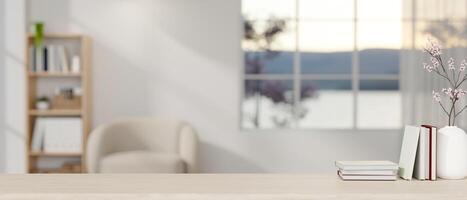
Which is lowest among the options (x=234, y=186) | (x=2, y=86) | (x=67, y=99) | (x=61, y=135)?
(x=61, y=135)

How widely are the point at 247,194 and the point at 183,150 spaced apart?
139 inches

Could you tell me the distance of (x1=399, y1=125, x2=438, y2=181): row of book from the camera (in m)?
2.88

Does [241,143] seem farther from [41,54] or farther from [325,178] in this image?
[325,178]

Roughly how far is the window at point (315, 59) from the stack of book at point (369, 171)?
3.88 meters

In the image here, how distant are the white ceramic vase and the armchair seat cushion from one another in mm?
3155

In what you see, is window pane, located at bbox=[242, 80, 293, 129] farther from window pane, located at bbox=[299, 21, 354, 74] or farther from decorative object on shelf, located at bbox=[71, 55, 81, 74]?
decorative object on shelf, located at bbox=[71, 55, 81, 74]

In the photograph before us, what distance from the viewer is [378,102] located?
1012 centimetres

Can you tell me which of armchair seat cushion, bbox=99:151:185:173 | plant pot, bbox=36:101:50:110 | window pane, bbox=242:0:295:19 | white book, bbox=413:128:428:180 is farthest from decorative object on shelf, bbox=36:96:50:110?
white book, bbox=413:128:428:180

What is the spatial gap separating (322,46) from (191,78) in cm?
298

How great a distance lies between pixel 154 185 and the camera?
9.16 ft

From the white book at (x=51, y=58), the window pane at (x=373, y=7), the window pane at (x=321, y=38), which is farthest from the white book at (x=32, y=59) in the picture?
the window pane at (x=373, y=7)

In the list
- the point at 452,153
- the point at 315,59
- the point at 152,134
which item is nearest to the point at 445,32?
the point at 152,134

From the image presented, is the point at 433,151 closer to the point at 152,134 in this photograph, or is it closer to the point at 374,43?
the point at 152,134

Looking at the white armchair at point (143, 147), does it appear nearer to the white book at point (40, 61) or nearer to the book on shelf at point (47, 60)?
the book on shelf at point (47, 60)
